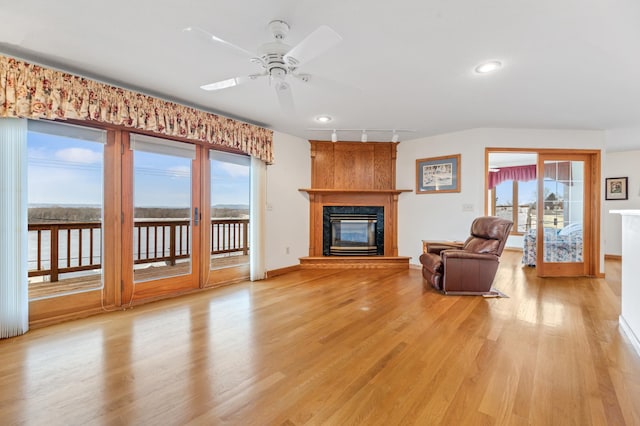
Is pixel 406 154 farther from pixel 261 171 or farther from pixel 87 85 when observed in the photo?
pixel 87 85

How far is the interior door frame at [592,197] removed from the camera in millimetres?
4688

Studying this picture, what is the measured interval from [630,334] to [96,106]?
5090 millimetres

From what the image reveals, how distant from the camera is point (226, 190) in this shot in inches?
168

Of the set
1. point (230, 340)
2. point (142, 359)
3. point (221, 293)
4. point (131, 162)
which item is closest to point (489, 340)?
point (230, 340)

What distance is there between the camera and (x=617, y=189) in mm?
6379

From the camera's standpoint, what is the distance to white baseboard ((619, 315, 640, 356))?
7.24 ft

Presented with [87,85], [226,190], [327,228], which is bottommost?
[327,228]

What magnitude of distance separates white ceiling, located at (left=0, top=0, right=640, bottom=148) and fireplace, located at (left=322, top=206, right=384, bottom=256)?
2190 millimetres

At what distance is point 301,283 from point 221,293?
111 centimetres

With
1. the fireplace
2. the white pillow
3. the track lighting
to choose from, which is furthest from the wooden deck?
the white pillow

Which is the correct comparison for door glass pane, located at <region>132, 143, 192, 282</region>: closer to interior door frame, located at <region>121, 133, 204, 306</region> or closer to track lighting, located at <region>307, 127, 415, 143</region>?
interior door frame, located at <region>121, 133, 204, 306</region>

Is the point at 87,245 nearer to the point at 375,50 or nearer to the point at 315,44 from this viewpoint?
the point at 315,44

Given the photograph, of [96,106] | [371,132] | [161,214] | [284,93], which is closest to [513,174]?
[371,132]

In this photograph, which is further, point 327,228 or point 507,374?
point 327,228
